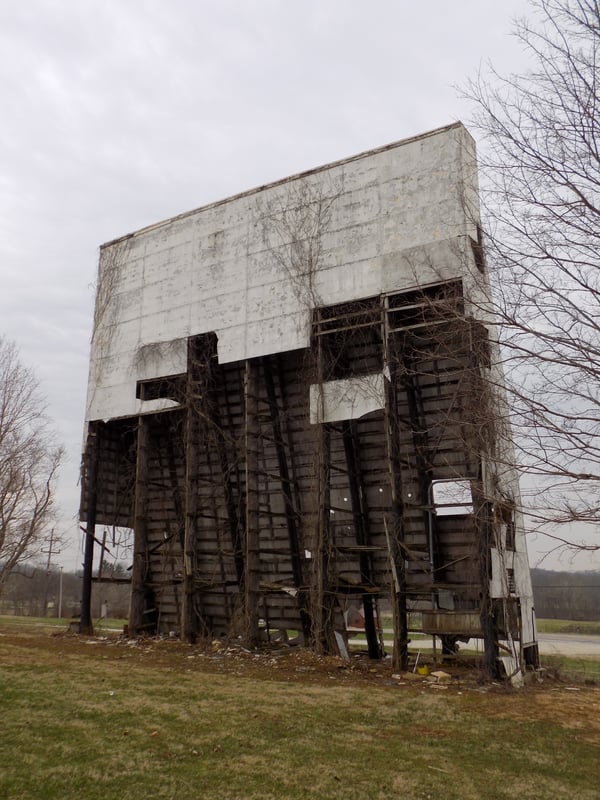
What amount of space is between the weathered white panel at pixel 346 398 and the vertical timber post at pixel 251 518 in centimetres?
185

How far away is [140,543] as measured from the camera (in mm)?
18781

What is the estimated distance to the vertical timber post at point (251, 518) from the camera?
52.7 ft

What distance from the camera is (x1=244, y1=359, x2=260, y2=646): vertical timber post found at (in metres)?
16.1

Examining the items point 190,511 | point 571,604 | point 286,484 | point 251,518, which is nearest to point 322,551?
point 251,518

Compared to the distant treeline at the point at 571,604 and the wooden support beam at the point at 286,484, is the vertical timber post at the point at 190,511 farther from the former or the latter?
the distant treeline at the point at 571,604

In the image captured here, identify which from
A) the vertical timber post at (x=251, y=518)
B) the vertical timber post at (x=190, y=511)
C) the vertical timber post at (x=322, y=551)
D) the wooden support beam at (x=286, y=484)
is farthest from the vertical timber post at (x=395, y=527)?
the vertical timber post at (x=190, y=511)

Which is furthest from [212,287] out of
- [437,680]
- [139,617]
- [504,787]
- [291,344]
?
[504,787]

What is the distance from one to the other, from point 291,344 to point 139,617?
9.18m

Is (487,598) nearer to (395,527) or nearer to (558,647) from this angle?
(395,527)

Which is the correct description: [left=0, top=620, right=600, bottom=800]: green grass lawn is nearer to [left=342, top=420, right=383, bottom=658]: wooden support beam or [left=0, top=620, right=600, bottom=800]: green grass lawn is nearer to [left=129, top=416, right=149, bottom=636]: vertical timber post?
[left=342, top=420, right=383, bottom=658]: wooden support beam

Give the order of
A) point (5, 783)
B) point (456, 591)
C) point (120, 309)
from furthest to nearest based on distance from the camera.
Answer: point (120, 309) < point (456, 591) < point (5, 783)

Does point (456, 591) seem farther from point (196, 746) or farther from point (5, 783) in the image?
point (5, 783)

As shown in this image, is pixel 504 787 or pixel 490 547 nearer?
pixel 504 787

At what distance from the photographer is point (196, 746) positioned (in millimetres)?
7270
